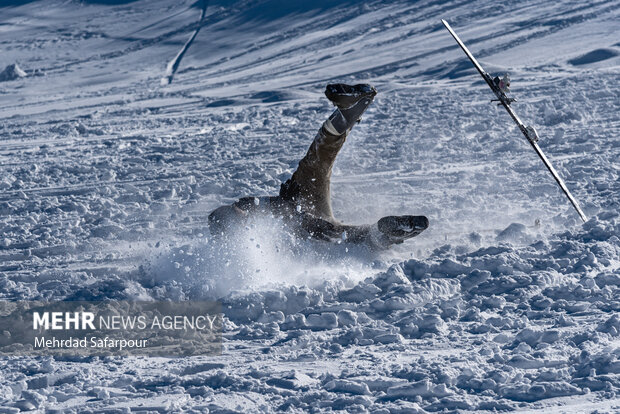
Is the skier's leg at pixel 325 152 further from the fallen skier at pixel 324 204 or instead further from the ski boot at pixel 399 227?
the ski boot at pixel 399 227

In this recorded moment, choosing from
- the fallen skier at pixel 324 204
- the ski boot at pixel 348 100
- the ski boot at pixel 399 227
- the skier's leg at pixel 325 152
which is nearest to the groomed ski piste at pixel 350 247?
the fallen skier at pixel 324 204

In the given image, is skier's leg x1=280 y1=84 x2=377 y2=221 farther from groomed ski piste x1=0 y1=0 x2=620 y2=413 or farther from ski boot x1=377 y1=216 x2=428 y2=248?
ski boot x1=377 y1=216 x2=428 y2=248

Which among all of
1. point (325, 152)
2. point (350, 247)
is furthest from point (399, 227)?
point (325, 152)

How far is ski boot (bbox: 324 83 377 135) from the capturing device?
6.79 metres

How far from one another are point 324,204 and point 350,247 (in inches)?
22.3

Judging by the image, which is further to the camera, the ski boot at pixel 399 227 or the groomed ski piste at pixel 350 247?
the ski boot at pixel 399 227

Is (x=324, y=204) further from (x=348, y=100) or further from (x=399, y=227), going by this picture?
(x=348, y=100)

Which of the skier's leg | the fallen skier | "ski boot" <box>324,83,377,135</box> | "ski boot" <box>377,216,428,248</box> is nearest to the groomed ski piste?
the fallen skier

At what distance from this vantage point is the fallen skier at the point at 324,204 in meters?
6.82

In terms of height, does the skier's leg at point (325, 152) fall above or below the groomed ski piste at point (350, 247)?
above

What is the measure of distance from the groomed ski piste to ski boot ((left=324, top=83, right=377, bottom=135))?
114cm

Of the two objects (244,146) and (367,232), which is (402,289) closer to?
(367,232)

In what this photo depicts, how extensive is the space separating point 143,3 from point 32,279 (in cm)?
3259

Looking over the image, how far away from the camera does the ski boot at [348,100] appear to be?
22.3ft
